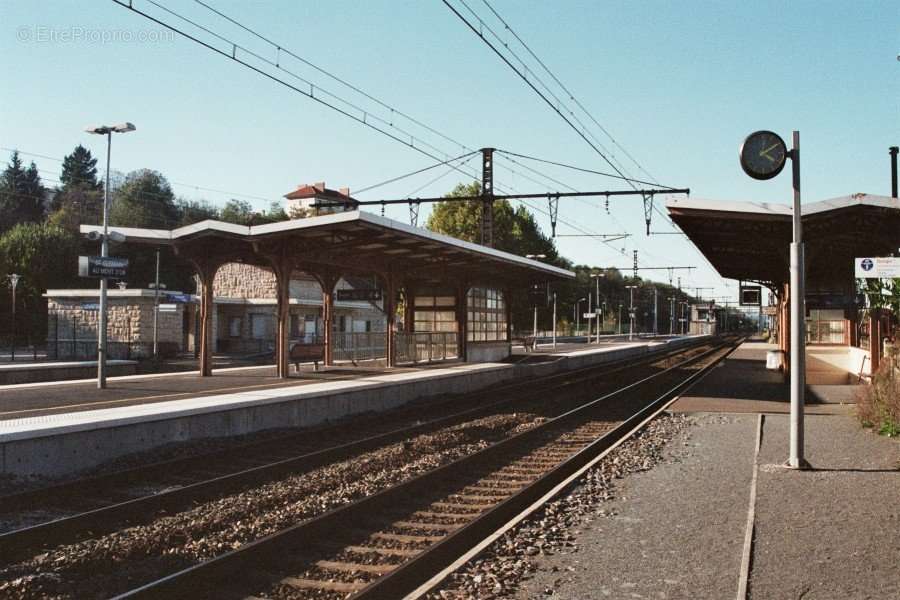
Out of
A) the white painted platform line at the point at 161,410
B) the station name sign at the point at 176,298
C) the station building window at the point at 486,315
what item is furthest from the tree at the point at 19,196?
the white painted platform line at the point at 161,410

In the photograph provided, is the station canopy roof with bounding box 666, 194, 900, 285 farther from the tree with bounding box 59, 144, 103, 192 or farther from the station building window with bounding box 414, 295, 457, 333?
the tree with bounding box 59, 144, 103, 192

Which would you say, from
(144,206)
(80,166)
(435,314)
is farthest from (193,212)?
(435,314)

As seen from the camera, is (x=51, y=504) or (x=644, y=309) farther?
(x=644, y=309)

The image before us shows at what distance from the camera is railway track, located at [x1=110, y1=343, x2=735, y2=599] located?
5.55 m

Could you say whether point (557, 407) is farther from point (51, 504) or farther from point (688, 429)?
point (51, 504)

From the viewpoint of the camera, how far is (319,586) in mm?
5625

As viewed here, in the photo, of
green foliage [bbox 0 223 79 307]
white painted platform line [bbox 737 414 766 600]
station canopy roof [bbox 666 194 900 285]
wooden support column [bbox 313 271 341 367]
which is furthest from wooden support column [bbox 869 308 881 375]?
green foliage [bbox 0 223 79 307]

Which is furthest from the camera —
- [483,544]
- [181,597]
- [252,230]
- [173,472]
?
[252,230]

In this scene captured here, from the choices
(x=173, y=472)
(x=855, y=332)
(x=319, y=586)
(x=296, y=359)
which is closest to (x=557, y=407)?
(x=296, y=359)

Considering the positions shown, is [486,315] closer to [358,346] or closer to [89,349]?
[358,346]

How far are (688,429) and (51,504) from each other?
31.7 feet

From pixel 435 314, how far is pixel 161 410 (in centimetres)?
1682

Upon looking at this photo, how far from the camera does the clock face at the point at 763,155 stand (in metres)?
9.70

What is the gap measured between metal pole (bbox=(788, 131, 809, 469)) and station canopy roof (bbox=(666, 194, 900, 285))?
212 inches
